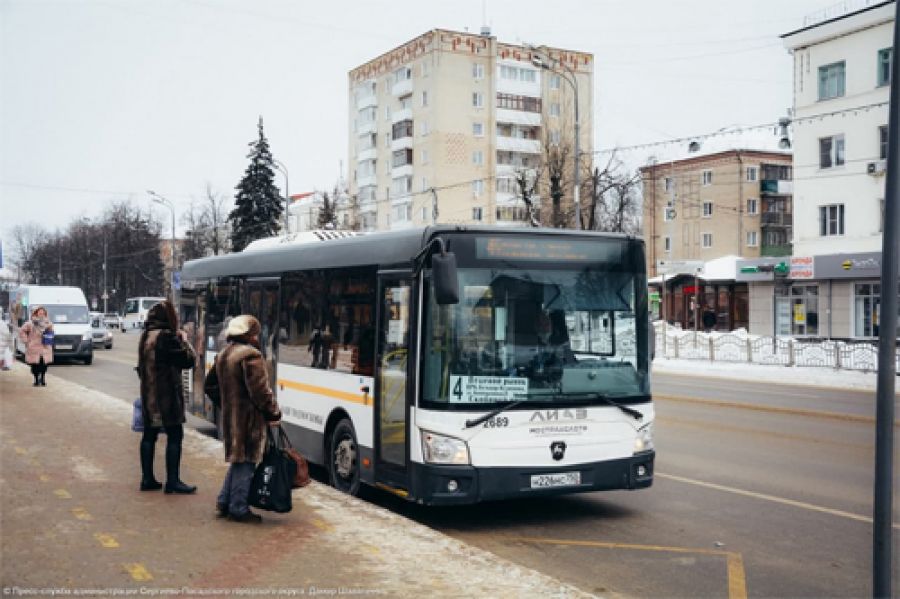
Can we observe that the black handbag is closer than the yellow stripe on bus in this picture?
Yes

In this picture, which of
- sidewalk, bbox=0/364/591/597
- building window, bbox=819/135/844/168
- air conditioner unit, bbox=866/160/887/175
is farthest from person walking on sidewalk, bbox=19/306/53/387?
building window, bbox=819/135/844/168

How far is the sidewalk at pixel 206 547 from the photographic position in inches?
232

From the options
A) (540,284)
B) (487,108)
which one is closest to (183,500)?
(540,284)

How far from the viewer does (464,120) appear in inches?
3209

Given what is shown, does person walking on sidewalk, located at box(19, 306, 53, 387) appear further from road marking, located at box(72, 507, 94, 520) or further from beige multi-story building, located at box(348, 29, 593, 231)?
beige multi-story building, located at box(348, 29, 593, 231)

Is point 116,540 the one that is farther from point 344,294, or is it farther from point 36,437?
point 36,437

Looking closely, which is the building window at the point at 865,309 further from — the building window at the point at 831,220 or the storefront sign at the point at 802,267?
the building window at the point at 831,220

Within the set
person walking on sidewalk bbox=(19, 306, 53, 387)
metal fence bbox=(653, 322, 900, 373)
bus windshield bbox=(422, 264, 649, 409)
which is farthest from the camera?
metal fence bbox=(653, 322, 900, 373)

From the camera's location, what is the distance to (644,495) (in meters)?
10.0

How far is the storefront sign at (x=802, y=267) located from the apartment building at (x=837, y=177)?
0.04 m

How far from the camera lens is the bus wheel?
9.59 meters

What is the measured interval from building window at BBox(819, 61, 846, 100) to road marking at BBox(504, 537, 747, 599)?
3886cm

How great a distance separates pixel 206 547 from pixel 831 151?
41.0 meters

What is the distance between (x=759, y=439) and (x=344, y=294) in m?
7.25
